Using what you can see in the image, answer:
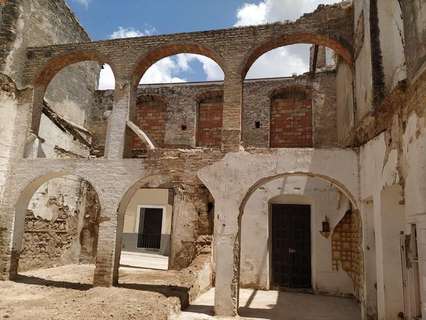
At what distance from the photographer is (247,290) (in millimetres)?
10766

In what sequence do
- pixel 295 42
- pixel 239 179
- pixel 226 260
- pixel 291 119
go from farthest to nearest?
1. pixel 291 119
2. pixel 295 42
3. pixel 239 179
4. pixel 226 260

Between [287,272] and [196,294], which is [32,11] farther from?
[287,272]

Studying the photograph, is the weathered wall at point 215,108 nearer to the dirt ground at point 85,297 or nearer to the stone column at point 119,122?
the stone column at point 119,122

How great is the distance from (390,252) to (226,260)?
3111 mm

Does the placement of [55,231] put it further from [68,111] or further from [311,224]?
[311,224]

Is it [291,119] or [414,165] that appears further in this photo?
[291,119]

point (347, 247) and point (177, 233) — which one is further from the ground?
point (177, 233)

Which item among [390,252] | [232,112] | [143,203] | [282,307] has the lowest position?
[282,307]

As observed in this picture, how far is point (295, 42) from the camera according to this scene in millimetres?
9172

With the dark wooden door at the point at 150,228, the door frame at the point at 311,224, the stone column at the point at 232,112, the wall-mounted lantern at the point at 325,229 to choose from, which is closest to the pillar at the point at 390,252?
the stone column at the point at 232,112

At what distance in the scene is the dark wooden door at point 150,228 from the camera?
21.2 metres

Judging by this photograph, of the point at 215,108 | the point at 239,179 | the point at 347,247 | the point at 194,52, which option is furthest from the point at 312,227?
the point at 215,108

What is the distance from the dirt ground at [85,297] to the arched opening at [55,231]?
155 millimetres

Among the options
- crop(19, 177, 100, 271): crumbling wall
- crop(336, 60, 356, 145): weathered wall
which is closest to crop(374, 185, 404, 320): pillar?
crop(336, 60, 356, 145): weathered wall
